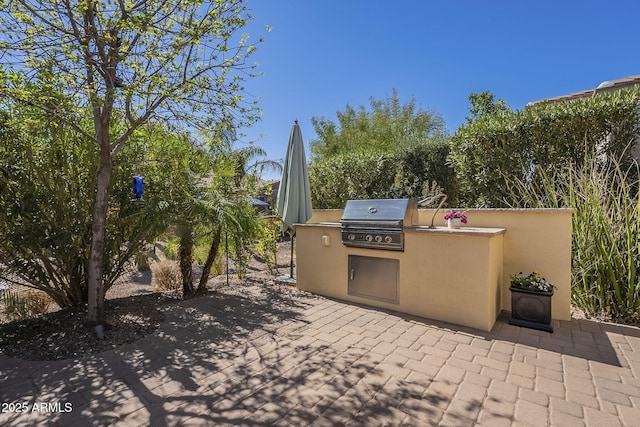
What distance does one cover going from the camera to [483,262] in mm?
4219

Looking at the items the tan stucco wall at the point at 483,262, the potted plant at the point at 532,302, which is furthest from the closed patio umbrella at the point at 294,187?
the potted plant at the point at 532,302

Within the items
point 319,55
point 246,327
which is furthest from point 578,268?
point 319,55

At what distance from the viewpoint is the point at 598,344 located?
12.3 ft

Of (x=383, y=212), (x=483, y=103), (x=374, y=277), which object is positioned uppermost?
(x=483, y=103)

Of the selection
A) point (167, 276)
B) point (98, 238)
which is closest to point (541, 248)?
point (98, 238)

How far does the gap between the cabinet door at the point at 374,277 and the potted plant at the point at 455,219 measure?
1.04 meters

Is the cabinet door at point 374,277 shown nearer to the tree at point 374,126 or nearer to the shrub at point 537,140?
the shrub at point 537,140

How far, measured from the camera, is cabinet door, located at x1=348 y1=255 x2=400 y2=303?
5074mm

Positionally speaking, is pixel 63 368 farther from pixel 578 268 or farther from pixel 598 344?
pixel 578 268

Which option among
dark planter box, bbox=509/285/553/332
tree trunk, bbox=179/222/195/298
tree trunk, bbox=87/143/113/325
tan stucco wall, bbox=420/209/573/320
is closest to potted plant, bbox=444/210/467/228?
tan stucco wall, bbox=420/209/573/320

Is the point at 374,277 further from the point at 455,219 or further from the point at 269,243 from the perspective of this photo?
the point at 269,243

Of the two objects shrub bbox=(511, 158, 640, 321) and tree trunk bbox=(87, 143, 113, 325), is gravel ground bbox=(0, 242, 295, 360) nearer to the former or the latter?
tree trunk bbox=(87, 143, 113, 325)

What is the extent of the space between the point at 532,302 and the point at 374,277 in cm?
229

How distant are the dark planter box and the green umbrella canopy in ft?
13.3
